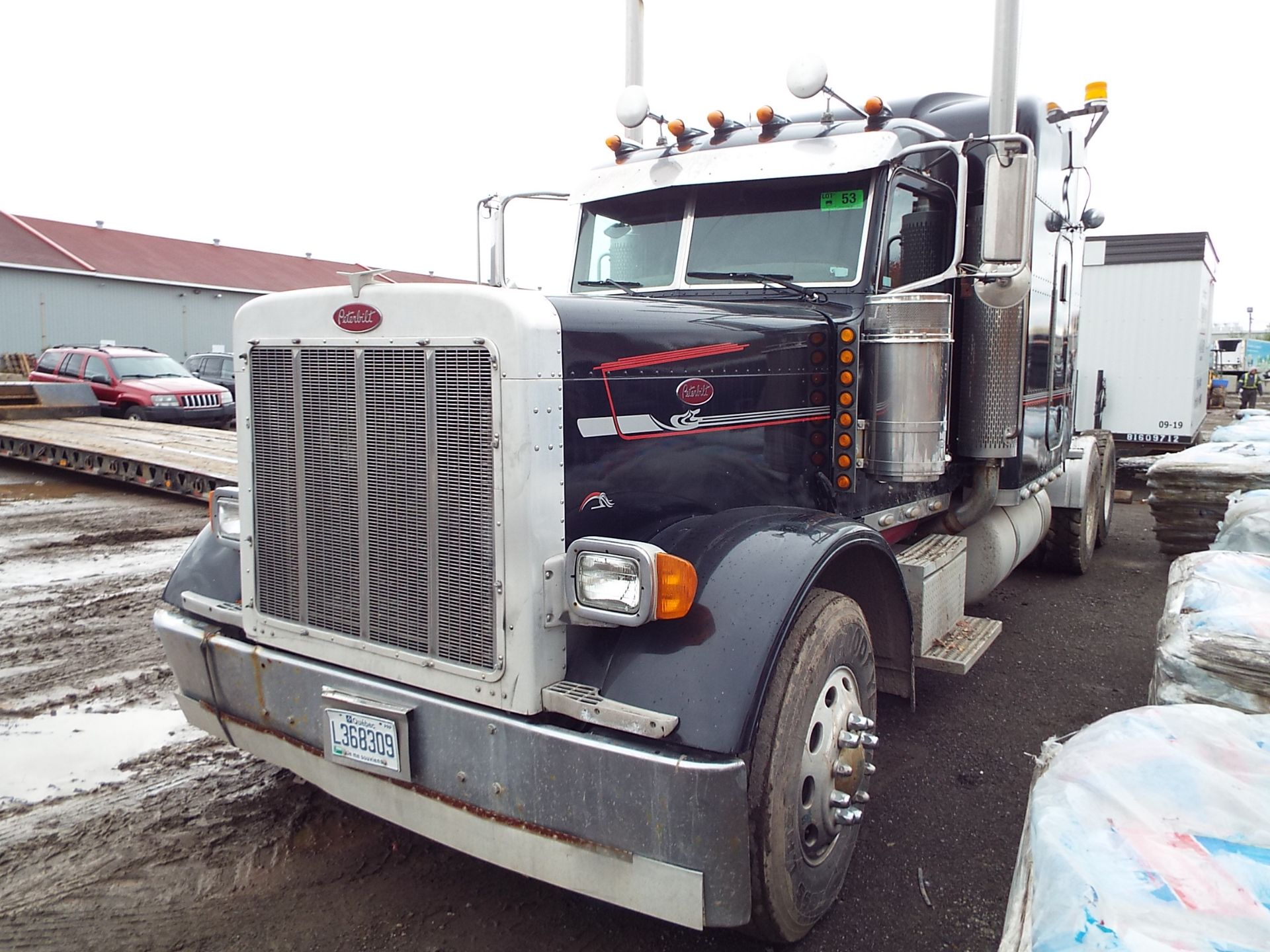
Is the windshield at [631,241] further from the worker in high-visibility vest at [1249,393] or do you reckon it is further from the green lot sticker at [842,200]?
the worker in high-visibility vest at [1249,393]

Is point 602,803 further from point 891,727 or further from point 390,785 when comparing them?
point 891,727

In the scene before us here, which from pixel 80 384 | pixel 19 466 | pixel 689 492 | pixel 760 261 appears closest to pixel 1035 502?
pixel 760 261

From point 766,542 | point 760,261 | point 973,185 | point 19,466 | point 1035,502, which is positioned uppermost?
point 973,185

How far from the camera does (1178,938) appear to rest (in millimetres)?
1642

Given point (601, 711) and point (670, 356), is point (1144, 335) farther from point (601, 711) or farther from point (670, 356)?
point (601, 711)

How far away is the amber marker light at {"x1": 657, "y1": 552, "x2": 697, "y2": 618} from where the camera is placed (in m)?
2.53

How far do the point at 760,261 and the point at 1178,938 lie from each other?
10.3ft

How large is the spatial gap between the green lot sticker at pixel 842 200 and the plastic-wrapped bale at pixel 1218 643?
6.91 feet

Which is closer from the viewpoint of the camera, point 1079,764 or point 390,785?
point 1079,764

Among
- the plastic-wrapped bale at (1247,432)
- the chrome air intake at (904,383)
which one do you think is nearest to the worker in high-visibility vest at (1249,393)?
the plastic-wrapped bale at (1247,432)

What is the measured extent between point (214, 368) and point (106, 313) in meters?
13.4

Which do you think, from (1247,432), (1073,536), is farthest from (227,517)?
(1247,432)

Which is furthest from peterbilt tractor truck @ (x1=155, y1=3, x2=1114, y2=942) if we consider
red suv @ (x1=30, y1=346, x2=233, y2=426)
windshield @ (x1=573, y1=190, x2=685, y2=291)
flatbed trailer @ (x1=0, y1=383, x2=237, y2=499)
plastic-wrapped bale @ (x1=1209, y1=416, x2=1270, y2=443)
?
red suv @ (x1=30, y1=346, x2=233, y2=426)

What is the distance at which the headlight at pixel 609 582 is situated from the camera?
2525 mm
